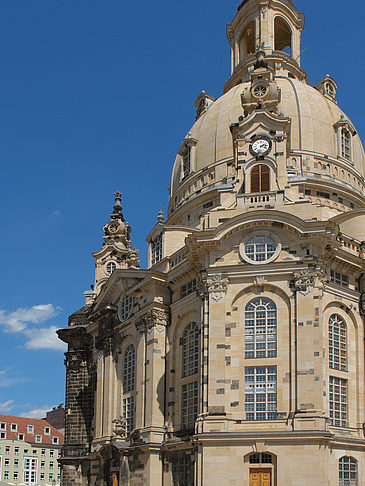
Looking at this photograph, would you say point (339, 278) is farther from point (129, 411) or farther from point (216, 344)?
point (129, 411)

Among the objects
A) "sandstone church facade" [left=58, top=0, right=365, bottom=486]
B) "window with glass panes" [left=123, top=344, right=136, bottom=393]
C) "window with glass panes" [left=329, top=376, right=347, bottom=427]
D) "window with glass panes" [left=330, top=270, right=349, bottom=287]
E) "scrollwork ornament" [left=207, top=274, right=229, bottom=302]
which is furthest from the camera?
"window with glass panes" [left=123, top=344, right=136, bottom=393]

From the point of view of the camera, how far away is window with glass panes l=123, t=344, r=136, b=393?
55950 millimetres

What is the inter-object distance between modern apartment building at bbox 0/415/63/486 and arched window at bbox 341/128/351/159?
210ft

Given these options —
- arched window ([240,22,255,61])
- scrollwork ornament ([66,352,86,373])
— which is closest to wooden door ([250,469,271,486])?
scrollwork ornament ([66,352,86,373])

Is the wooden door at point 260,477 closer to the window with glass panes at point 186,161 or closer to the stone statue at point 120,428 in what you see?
the stone statue at point 120,428

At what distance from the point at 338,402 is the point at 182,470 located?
36.6 ft

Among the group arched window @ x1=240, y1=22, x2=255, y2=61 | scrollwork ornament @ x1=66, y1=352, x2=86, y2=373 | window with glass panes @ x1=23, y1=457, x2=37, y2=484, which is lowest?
window with glass panes @ x1=23, y1=457, x2=37, y2=484

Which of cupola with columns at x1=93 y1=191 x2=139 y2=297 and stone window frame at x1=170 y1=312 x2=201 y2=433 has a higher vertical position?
cupola with columns at x1=93 y1=191 x2=139 y2=297

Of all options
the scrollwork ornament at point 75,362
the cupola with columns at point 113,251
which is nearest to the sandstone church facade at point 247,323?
the scrollwork ornament at point 75,362

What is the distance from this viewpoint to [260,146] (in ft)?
162

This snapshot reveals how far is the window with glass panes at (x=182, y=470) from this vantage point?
4466 centimetres

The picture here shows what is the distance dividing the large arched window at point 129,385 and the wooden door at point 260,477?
1533 cm

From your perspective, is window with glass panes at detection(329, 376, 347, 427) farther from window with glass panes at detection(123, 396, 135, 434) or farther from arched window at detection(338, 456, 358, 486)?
window with glass panes at detection(123, 396, 135, 434)

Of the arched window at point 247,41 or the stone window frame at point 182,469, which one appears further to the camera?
the arched window at point 247,41
